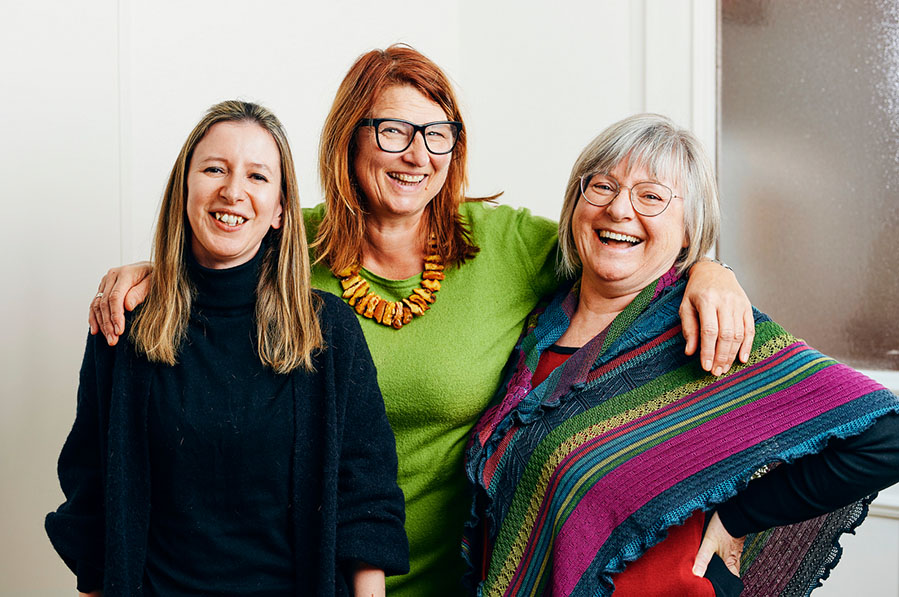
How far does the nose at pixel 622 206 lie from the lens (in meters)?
1.53

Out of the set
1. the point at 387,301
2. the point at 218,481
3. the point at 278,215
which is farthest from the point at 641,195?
the point at 218,481

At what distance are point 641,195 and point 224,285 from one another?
757 mm

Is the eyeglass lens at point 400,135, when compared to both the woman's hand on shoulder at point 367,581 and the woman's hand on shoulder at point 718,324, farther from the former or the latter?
the woman's hand on shoulder at point 367,581

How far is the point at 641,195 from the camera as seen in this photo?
1.54 m

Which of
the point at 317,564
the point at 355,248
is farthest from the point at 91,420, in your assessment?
the point at 355,248

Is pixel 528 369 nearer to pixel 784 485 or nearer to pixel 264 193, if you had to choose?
pixel 784 485

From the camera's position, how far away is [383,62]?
5.55ft

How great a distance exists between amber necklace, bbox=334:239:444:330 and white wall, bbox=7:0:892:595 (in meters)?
0.40

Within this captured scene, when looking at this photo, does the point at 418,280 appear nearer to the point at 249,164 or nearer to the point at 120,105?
the point at 249,164

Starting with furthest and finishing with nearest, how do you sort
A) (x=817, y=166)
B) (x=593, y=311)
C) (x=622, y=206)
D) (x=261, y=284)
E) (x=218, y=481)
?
(x=817, y=166), (x=593, y=311), (x=622, y=206), (x=261, y=284), (x=218, y=481)

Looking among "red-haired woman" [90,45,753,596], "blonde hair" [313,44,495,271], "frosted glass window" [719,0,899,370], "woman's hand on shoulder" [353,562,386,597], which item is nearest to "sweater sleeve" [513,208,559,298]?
"red-haired woman" [90,45,753,596]

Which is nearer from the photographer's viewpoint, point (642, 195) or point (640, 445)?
point (640, 445)

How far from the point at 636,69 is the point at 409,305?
64.7 inches

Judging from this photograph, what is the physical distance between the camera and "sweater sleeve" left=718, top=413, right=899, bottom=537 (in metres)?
1.33
